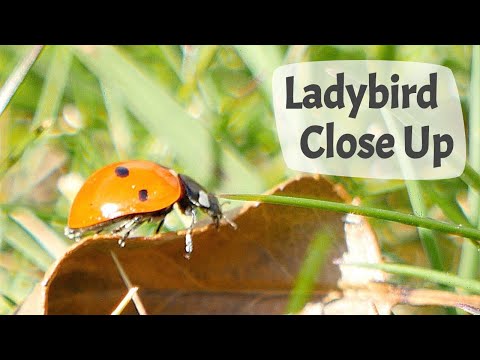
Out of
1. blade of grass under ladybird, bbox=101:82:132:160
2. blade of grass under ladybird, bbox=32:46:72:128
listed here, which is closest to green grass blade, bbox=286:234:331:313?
blade of grass under ladybird, bbox=101:82:132:160

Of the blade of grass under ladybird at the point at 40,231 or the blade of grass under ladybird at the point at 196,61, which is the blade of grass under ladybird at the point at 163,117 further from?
the blade of grass under ladybird at the point at 40,231

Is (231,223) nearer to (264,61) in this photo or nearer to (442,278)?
(442,278)

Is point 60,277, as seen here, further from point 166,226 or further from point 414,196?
point 414,196

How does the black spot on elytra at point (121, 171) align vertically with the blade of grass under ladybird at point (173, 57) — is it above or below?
below

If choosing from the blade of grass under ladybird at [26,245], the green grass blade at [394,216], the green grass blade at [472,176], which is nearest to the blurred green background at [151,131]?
the blade of grass under ladybird at [26,245]

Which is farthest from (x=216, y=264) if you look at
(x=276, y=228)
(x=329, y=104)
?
(x=329, y=104)

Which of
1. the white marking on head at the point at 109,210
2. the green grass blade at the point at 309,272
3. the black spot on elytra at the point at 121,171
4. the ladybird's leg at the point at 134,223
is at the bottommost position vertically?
the green grass blade at the point at 309,272

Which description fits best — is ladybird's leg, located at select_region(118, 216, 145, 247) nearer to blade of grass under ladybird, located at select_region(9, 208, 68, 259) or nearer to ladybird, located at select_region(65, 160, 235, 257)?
ladybird, located at select_region(65, 160, 235, 257)
